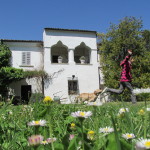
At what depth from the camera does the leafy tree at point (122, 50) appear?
15.7 meters

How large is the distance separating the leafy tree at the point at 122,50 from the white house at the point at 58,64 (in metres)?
1.36

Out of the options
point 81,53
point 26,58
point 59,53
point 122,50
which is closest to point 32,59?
point 26,58

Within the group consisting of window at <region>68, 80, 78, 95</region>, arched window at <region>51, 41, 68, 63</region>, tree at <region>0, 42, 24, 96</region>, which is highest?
arched window at <region>51, 41, 68, 63</region>

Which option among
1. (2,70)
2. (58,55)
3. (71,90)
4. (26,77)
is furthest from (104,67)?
(2,70)

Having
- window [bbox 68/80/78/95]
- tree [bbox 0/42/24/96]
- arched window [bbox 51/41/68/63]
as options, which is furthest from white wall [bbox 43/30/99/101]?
tree [bbox 0/42/24/96]

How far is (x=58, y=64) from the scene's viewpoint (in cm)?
1708

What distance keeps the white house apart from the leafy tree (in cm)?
136

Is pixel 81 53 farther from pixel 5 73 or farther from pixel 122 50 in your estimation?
pixel 5 73

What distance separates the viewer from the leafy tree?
15734mm

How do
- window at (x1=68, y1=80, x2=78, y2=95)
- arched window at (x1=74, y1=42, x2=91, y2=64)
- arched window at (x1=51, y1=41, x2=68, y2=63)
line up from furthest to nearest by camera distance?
arched window at (x1=74, y1=42, x2=91, y2=64) → arched window at (x1=51, y1=41, x2=68, y2=63) → window at (x1=68, y1=80, x2=78, y2=95)

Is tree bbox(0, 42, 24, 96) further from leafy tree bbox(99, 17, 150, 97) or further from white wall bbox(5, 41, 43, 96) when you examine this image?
leafy tree bbox(99, 17, 150, 97)

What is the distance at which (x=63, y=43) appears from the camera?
17578 millimetres

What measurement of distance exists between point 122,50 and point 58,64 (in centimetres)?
530

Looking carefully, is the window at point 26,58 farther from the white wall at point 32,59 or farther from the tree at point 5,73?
the tree at point 5,73
